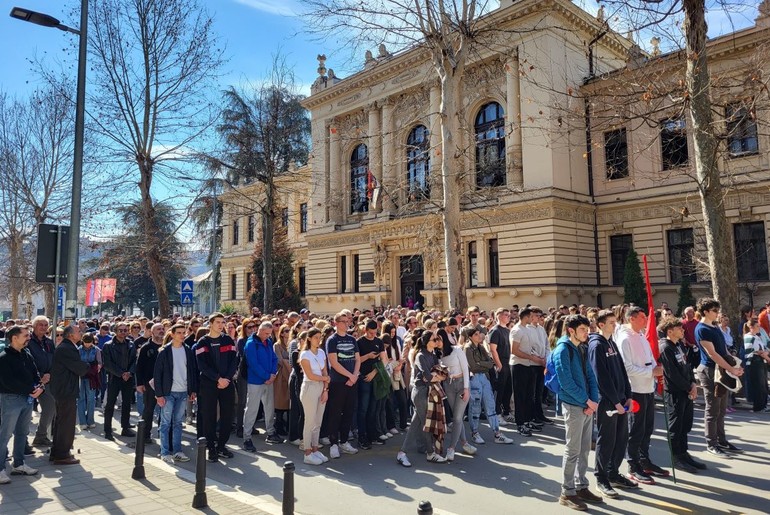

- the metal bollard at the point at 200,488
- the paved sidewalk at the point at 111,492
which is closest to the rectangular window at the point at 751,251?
the paved sidewalk at the point at 111,492

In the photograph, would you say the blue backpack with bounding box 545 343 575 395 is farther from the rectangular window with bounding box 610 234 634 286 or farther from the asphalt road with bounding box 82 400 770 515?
the rectangular window with bounding box 610 234 634 286

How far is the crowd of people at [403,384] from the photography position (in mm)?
6297

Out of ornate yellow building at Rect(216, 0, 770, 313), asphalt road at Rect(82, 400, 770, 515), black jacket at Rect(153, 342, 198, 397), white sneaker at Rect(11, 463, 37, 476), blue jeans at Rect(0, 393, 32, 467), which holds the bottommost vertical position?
asphalt road at Rect(82, 400, 770, 515)

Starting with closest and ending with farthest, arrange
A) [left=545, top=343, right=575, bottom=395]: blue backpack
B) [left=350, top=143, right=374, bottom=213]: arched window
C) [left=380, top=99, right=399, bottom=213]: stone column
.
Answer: [left=545, top=343, right=575, bottom=395]: blue backpack → [left=380, top=99, right=399, bottom=213]: stone column → [left=350, top=143, right=374, bottom=213]: arched window

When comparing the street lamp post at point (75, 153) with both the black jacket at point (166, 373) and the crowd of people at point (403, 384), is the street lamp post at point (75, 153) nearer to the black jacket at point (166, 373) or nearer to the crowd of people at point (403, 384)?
the crowd of people at point (403, 384)

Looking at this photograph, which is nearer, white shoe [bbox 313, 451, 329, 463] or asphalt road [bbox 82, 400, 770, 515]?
asphalt road [bbox 82, 400, 770, 515]

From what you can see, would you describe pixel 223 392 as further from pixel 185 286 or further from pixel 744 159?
pixel 744 159

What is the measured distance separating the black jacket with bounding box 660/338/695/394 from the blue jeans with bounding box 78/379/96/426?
388 inches

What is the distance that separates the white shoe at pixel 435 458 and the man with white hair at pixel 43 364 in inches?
218

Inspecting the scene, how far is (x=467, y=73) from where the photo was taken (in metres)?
29.2

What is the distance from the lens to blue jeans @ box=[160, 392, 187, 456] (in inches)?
321

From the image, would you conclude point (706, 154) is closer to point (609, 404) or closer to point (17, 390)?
point (609, 404)

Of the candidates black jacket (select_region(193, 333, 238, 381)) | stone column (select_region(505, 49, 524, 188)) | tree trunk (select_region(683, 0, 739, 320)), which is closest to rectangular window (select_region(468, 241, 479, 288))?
stone column (select_region(505, 49, 524, 188))

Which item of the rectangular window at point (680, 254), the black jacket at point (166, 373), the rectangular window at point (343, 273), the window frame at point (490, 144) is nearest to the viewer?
the black jacket at point (166, 373)
